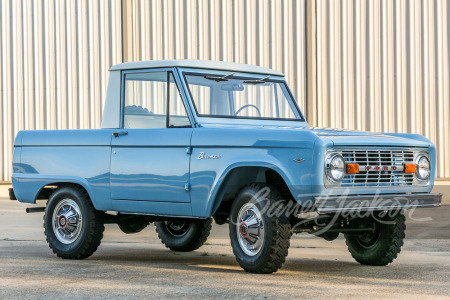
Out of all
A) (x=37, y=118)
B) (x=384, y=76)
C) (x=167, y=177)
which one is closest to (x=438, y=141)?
(x=384, y=76)

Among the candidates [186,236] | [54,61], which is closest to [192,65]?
[186,236]

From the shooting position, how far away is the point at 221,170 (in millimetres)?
7824

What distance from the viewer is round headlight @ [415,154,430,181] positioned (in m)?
7.99

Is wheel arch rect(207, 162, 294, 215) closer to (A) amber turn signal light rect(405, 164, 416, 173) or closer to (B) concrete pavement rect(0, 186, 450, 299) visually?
(B) concrete pavement rect(0, 186, 450, 299)

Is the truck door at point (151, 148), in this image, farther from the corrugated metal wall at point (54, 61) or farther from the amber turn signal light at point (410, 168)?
the corrugated metal wall at point (54, 61)

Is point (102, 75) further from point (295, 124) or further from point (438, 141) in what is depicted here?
point (295, 124)

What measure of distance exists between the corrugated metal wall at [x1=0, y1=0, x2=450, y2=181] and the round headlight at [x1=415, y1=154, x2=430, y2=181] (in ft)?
36.2

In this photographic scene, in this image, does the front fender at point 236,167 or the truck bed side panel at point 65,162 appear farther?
the truck bed side panel at point 65,162

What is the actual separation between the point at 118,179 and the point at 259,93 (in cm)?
173

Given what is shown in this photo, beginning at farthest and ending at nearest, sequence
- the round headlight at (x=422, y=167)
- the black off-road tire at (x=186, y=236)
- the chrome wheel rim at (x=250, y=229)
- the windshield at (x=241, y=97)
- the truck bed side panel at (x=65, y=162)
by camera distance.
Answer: the black off-road tire at (x=186, y=236) < the truck bed side panel at (x=65, y=162) < the windshield at (x=241, y=97) < the round headlight at (x=422, y=167) < the chrome wheel rim at (x=250, y=229)

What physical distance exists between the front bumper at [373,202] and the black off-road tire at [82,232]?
9.19 ft

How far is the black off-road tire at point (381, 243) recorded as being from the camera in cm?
832

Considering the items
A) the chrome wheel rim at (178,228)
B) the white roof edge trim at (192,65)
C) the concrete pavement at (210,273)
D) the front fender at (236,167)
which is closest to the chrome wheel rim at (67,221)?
the concrete pavement at (210,273)

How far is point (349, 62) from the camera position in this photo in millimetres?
19234
